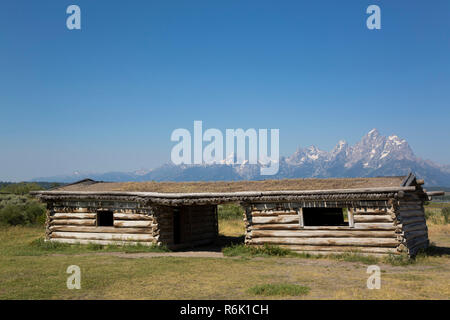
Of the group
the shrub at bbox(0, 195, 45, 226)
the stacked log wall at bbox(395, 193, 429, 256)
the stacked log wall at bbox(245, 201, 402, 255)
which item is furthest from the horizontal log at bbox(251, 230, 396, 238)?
the shrub at bbox(0, 195, 45, 226)

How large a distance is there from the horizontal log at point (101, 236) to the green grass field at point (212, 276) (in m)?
0.66

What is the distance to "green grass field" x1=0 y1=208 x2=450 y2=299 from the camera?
28.8ft

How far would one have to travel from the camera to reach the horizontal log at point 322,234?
13667 mm

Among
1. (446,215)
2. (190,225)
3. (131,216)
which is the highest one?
(131,216)

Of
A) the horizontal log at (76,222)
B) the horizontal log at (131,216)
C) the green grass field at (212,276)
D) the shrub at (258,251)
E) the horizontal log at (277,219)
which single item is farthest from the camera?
the horizontal log at (76,222)

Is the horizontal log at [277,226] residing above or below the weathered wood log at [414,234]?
above

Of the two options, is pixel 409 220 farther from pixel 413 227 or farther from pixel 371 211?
pixel 371 211

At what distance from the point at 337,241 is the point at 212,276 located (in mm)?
5663

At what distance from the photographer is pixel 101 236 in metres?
17.9

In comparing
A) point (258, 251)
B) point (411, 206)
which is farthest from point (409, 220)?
point (258, 251)

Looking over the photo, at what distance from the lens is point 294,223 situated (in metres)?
15.1

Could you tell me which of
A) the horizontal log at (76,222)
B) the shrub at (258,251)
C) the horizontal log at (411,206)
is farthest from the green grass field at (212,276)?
the horizontal log at (411,206)

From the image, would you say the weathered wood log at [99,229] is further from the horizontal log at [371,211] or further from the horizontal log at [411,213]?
the horizontal log at [411,213]
